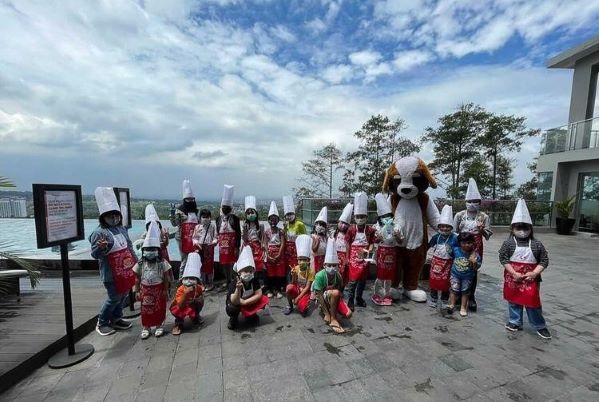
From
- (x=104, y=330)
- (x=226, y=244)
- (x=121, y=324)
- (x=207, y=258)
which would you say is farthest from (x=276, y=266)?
(x=104, y=330)

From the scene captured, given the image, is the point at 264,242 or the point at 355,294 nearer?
the point at 355,294

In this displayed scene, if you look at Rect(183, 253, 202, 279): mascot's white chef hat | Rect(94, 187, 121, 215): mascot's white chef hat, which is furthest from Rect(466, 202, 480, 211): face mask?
Rect(94, 187, 121, 215): mascot's white chef hat

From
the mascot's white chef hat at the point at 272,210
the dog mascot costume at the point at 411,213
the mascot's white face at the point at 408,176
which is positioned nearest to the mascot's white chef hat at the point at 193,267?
the mascot's white chef hat at the point at 272,210

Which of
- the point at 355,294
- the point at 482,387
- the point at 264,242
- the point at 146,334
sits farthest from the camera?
the point at 264,242

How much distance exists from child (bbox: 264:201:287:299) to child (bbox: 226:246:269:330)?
0.99 metres

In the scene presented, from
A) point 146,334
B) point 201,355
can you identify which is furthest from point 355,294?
point 146,334

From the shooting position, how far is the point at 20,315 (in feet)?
13.0

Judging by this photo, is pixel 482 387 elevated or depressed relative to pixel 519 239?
depressed

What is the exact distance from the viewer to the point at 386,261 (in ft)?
14.7

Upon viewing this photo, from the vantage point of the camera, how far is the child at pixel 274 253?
489 cm

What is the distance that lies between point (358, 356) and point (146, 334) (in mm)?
2577

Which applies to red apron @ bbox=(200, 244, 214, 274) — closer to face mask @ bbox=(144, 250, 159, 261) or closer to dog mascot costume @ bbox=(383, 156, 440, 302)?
face mask @ bbox=(144, 250, 159, 261)

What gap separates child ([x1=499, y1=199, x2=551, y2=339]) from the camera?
3.49 m

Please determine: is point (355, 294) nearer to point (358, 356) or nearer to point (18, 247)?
point (358, 356)
